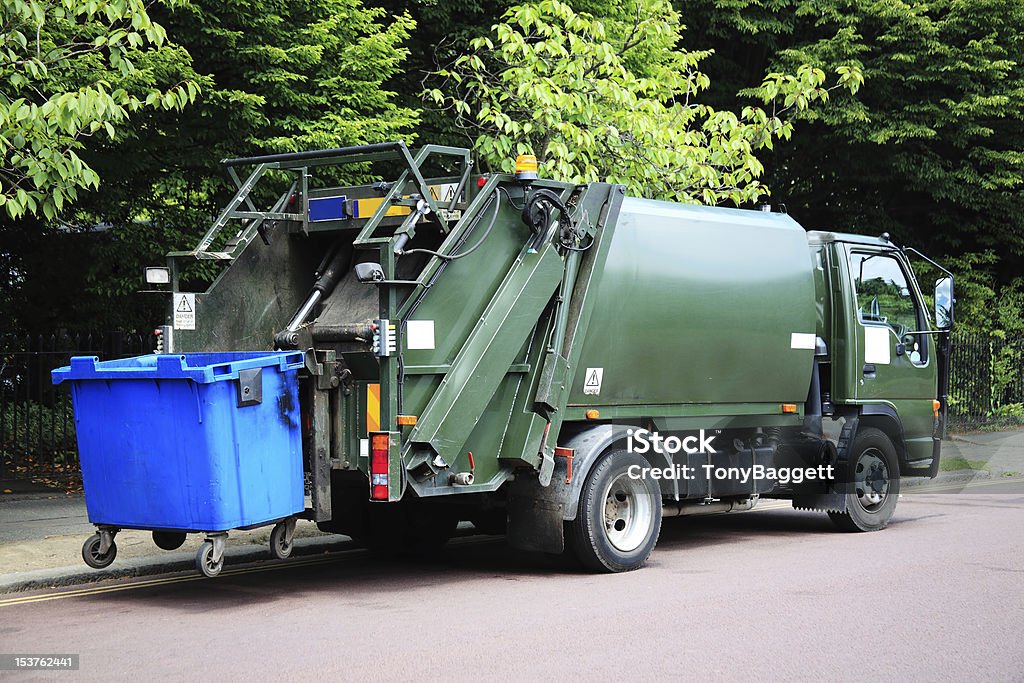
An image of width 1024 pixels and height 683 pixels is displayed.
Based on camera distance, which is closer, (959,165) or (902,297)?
(902,297)

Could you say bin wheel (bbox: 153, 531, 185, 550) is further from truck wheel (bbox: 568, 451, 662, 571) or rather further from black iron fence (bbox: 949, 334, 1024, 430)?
black iron fence (bbox: 949, 334, 1024, 430)

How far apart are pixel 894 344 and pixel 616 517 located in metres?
3.71

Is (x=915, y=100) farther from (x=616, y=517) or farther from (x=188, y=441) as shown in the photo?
(x=188, y=441)

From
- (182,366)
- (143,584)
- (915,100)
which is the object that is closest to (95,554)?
(143,584)

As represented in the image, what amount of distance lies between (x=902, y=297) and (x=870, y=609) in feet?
15.4

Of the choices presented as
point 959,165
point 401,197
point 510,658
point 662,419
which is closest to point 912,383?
point 662,419

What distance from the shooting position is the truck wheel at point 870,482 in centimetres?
1065

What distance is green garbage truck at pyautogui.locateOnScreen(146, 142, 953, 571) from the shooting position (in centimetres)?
765

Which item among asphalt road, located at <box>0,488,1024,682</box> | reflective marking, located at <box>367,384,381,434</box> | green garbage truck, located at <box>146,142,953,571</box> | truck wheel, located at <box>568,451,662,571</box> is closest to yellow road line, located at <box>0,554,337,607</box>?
asphalt road, located at <box>0,488,1024,682</box>

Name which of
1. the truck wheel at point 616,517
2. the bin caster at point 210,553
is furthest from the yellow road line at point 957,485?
the bin caster at point 210,553

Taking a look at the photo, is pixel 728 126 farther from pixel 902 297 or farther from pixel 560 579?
pixel 560 579

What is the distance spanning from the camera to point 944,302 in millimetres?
11086

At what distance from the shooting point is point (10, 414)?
1385 cm

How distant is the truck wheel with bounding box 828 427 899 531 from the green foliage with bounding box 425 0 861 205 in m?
3.59
